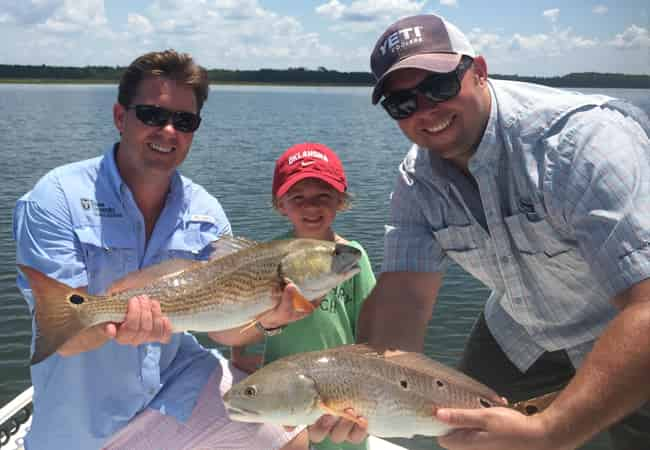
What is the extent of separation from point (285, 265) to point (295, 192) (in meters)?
1.00

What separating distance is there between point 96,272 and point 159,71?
144 cm

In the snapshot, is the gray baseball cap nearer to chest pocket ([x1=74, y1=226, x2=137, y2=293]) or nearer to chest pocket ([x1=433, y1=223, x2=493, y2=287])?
chest pocket ([x1=433, y1=223, x2=493, y2=287])

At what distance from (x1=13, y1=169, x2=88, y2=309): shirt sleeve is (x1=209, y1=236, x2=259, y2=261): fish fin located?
2.80 ft

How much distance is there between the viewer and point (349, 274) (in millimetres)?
3305

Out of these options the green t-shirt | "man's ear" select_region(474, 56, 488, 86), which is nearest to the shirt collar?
"man's ear" select_region(474, 56, 488, 86)

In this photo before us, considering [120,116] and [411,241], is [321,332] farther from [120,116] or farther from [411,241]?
[120,116]

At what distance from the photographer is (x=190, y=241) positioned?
4.14m

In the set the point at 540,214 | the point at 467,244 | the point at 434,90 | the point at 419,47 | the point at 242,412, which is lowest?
the point at 242,412

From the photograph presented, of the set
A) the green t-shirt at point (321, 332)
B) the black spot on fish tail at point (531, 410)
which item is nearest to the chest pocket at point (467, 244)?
the green t-shirt at point (321, 332)

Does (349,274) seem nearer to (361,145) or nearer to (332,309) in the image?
(332,309)

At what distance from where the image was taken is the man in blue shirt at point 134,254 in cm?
372

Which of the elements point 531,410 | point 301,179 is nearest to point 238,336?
point 301,179

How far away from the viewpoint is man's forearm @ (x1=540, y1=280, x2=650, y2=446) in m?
2.43

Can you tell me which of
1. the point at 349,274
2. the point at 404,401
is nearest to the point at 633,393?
the point at 404,401
